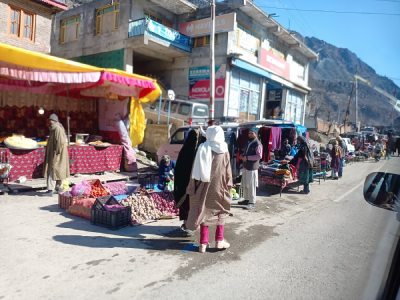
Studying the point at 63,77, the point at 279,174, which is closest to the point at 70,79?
the point at 63,77

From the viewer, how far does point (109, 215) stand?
207 inches

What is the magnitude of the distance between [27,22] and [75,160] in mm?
10446

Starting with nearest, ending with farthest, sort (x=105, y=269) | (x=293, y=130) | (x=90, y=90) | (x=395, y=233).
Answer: (x=395, y=233) → (x=105, y=269) → (x=90, y=90) → (x=293, y=130)

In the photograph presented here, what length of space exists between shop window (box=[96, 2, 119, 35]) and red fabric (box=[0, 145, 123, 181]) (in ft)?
40.9

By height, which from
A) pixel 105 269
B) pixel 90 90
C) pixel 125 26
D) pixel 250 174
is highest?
pixel 125 26

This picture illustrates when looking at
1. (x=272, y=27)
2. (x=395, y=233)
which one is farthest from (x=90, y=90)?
(x=272, y=27)

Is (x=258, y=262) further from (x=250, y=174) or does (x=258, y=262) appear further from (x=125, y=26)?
(x=125, y=26)

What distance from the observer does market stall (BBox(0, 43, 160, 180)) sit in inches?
313

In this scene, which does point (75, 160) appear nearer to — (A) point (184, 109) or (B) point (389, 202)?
(A) point (184, 109)

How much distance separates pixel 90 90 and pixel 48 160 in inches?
189

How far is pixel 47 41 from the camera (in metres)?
16.5

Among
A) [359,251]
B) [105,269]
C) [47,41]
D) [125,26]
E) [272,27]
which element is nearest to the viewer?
[105,269]

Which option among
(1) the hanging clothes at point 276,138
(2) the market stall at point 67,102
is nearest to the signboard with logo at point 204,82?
(1) the hanging clothes at point 276,138

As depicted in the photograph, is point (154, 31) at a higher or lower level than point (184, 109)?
higher
